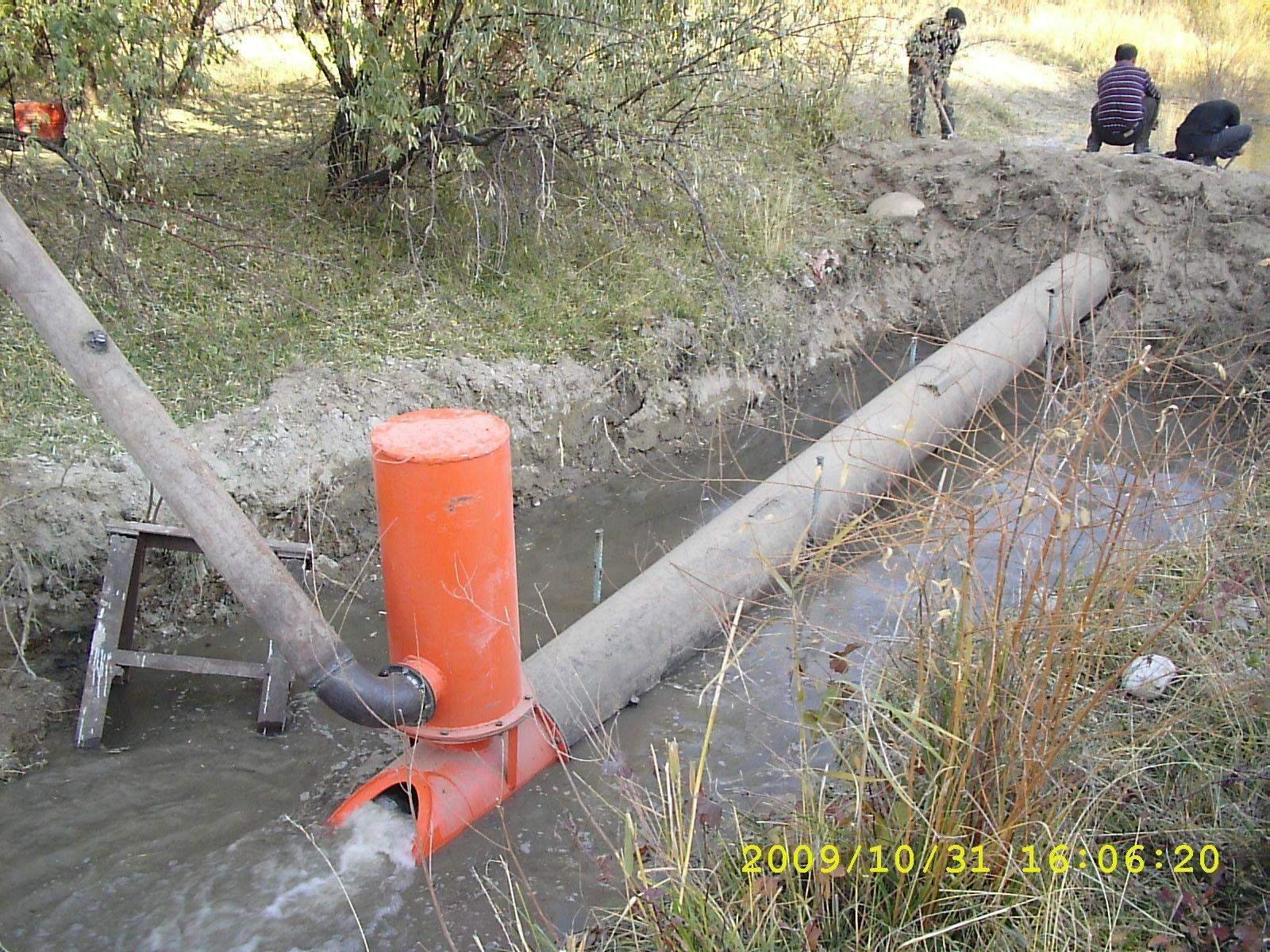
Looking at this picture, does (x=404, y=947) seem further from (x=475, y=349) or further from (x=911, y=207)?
(x=911, y=207)

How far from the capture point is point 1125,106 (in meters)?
9.44

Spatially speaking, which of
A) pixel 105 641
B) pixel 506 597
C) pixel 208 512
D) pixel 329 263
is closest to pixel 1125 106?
pixel 329 263

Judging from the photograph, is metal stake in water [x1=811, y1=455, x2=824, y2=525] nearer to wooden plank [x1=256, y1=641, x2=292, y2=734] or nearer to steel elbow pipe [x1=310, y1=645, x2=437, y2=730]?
steel elbow pipe [x1=310, y1=645, x2=437, y2=730]

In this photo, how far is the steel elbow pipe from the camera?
2.92m

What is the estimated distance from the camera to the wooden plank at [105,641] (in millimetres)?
3674

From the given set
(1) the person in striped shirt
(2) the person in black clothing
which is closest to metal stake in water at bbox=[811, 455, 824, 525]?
(1) the person in striped shirt

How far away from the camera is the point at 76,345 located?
3.06m

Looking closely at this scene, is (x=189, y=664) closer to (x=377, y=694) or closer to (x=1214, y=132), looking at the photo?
(x=377, y=694)

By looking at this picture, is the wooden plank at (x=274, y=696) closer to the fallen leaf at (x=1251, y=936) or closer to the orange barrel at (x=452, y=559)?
the orange barrel at (x=452, y=559)

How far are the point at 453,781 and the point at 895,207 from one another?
6.66 metres

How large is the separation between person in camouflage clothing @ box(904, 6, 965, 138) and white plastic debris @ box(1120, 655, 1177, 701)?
23.0 ft

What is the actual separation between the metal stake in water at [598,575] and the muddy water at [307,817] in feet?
0.95

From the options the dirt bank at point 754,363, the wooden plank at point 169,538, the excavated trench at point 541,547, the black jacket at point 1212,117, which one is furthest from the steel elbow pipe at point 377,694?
the black jacket at point 1212,117

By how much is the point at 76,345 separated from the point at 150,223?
3002 mm
